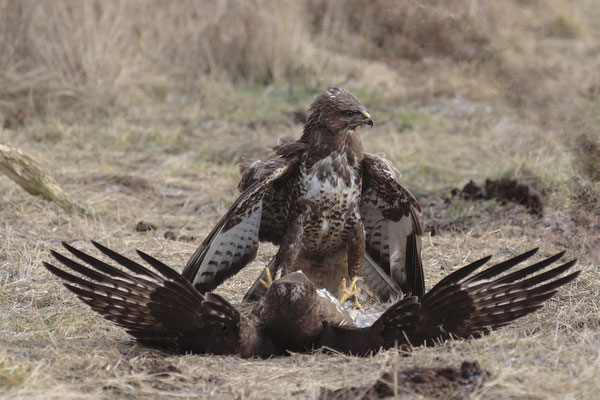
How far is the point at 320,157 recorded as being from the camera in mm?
5367

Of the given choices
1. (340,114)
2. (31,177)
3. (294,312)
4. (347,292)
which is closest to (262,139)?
(31,177)

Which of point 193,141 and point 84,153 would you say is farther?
point 193,141

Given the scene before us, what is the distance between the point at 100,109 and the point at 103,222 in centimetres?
364

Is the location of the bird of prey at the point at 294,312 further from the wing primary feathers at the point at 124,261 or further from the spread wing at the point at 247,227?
the spread wing at the point at 247,227

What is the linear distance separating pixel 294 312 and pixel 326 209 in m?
0.94

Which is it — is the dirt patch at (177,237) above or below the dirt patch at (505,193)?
below

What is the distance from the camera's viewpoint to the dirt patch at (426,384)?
3.70m

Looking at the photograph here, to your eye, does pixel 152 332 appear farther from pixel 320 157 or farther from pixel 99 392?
pixel 320 157

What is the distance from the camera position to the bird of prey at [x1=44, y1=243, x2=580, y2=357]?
429 cm

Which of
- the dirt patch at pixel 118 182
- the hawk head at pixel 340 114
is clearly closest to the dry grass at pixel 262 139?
the dirt patch at pixel 118 182

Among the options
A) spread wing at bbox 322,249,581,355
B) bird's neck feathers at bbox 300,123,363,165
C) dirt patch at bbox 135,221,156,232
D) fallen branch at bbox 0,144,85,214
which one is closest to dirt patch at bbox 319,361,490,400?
spread wing at bbox 322,249,581,355

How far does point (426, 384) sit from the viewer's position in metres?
3.77

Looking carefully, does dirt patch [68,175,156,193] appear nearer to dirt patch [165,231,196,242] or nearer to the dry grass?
the dry grass

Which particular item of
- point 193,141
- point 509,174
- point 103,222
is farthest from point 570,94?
point 103,222
